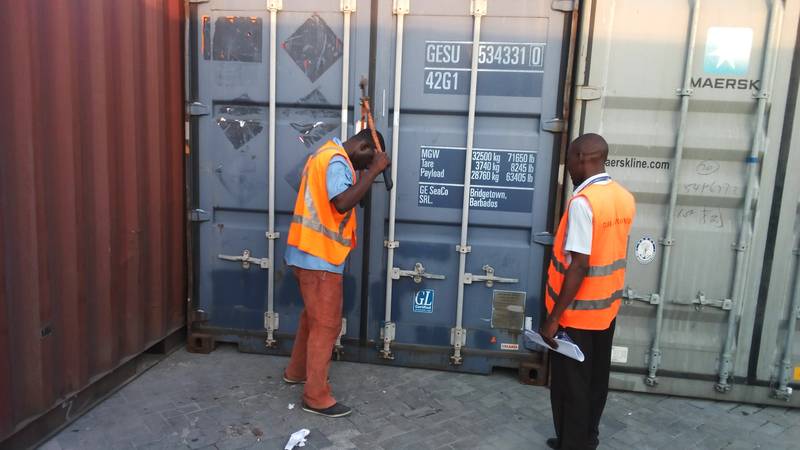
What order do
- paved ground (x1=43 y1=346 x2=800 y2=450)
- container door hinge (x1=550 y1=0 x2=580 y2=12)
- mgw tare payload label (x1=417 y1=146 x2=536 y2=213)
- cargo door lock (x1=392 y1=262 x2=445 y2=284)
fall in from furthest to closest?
1. cargo door lock (x1=392 y1=262 x2=445 y2=284)
2. mgw tare payload label (x1=417 y1=146 x2=536 y2=213)
3. container door hinge (x1=550 y1=0 x2=580 y2=12)
4. paved ground (x1=43 y1=346 x2=800 y2=450)

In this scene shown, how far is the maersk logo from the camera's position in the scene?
338 cm

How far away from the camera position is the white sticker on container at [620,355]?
374 cm

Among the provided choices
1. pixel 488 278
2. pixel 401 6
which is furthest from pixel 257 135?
pixel 488 278

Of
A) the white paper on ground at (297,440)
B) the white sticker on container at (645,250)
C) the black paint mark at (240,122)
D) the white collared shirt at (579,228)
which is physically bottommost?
the white paper on ground at (297,440)

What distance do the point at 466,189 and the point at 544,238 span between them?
0.65 meters

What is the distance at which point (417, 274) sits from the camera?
3854 millimetres

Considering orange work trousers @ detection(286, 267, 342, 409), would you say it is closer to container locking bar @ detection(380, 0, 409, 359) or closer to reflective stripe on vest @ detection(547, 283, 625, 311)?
container locking bar @ detection(380, 0, 409, 359)

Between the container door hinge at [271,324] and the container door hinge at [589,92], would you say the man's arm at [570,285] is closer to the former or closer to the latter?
the container door hinge at [589,92]

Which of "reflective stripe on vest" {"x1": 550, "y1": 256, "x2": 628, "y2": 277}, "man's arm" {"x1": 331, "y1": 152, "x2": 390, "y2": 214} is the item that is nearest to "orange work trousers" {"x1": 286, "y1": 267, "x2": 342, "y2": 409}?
"man's arm" {"x1": 331, "y1": 152, "x2": 390, "y2": 214}

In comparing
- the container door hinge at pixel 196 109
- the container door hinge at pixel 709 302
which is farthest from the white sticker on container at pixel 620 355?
the container door hinge at pixel 196 109

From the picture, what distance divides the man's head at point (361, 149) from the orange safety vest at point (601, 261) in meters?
1.28

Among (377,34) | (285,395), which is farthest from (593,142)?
(285,395)

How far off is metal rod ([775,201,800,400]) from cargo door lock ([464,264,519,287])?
1.80m

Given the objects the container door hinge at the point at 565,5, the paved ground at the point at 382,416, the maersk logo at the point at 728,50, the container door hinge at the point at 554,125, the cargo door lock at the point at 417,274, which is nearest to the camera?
the paved ground at the point at 382,416
